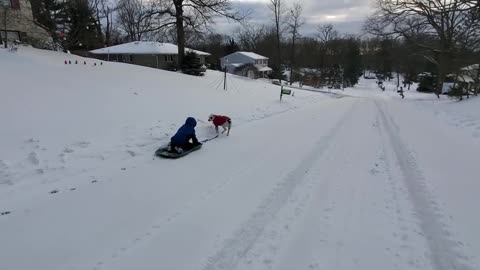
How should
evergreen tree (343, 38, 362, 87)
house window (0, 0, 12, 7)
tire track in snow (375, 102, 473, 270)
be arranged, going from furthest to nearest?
evergreen tree (343, 38, 362, 87) < house window (0, 0, 12, 7) < tire track in snow (375, 102, 473, 270)

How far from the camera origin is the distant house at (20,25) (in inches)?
901

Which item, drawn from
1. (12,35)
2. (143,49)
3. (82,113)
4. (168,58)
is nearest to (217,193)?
(82,113)

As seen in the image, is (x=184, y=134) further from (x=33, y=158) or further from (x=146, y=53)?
(x=146, y=53)

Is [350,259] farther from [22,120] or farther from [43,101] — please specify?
[43,101]

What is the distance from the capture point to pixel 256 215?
543 centimetres

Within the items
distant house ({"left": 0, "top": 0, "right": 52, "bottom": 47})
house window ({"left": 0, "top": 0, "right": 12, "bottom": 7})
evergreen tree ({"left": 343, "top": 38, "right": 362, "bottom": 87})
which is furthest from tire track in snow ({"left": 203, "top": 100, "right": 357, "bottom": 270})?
evergreen tree ({"left": 343, "top": 38, "right": 362, "bottom": 87})

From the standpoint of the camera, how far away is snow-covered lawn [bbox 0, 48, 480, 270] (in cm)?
438

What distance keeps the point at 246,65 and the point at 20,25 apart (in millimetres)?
41051

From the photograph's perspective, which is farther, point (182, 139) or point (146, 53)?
point (146, 53)

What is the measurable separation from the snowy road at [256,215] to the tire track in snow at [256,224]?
0.8 inches

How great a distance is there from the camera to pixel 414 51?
39812 mm

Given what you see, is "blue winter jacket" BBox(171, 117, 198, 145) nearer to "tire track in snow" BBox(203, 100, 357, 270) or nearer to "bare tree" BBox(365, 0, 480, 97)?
"tire track in snow" BBox(203, 100, 357, 270)

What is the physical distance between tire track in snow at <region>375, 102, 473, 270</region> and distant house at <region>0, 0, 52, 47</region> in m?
24.7

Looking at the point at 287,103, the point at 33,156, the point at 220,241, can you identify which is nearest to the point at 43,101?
the point at 33,156
